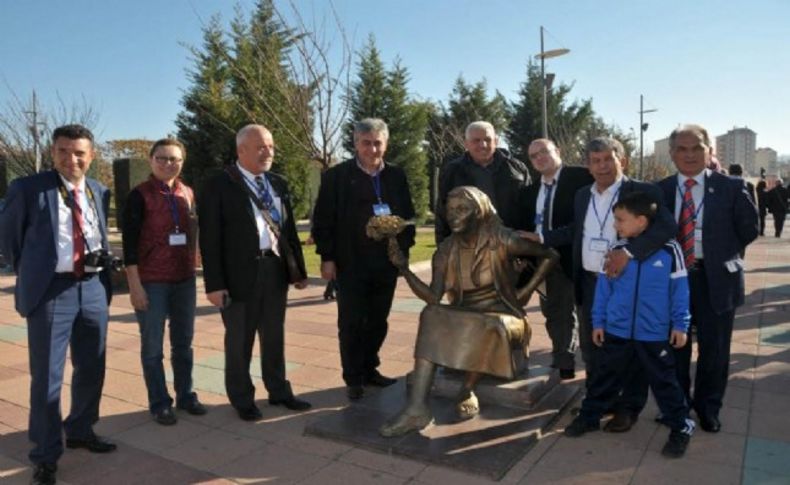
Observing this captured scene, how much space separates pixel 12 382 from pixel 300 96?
9.08 m

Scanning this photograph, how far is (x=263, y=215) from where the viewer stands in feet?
14.8

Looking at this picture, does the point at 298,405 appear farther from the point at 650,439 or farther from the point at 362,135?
the point at 650,439

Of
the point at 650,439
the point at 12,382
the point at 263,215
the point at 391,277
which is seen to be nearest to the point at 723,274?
the point at 650,439

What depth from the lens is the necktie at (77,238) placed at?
366cm

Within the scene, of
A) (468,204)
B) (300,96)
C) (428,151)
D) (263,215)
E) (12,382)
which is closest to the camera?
(468,204)

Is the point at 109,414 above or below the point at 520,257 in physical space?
below

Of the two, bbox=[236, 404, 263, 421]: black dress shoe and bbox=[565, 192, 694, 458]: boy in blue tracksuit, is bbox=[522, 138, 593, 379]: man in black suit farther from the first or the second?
bbox=[236, 404, 263, 421]: black dress shoe

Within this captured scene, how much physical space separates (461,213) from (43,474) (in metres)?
2.88

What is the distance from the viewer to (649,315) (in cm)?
377

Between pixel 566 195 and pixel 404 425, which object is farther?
pixel 566 195

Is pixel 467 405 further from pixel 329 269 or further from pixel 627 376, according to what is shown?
pixel 329 269

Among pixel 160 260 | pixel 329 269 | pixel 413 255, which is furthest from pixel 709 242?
pixel 413 255

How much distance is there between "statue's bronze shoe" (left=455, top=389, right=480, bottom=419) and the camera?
4211 mm

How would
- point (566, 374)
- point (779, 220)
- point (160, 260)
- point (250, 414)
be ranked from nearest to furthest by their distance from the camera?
1. point (160, 260)
2. point (250, 414)
3. point (566, 374)
4. point (779, 220)
